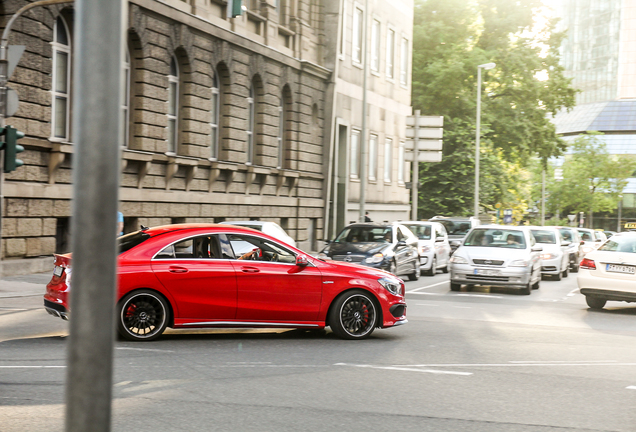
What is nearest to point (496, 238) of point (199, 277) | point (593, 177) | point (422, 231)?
point (422, 231)

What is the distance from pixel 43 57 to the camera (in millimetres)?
18859

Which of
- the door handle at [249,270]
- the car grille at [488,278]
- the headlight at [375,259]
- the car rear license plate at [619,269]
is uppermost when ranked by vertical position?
the door handle at [249,270]

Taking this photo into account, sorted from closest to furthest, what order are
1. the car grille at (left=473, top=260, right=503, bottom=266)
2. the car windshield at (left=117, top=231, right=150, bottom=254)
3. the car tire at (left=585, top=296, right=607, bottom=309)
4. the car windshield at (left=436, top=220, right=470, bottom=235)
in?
the car windshield at (left=117, top=231, right=150, bottom=254) < the car tire at (left=585, top=296, right=607, bottom=309) < the car grille at (left=473, top=260, right=503, bottom=266) < the car windshield at (left=436, top=220, right=470, bottom=235)

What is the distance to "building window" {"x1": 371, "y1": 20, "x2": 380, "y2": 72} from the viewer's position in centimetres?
4206

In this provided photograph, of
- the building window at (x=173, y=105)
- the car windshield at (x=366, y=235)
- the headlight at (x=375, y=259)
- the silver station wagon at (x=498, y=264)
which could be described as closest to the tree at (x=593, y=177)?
the building window at (x=173, y=105)

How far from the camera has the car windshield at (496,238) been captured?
20.7 metres

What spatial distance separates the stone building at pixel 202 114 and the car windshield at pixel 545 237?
368 inches

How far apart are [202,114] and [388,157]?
20.1 meters

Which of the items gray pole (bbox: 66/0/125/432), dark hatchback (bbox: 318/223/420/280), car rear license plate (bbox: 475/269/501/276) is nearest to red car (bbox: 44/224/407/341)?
gray pole (bbox: 66/0/125/432)

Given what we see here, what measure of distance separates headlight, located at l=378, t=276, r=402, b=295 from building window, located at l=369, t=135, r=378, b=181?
3069 cm

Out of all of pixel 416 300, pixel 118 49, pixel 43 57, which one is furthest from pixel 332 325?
pixel 43 57

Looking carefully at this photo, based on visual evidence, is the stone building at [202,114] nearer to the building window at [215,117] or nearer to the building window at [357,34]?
the building window at [215,117]

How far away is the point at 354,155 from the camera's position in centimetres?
3959

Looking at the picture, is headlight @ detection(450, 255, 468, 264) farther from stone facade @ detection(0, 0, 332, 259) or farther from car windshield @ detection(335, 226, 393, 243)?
stone facade @ detection(0, 0, 332, 259)
